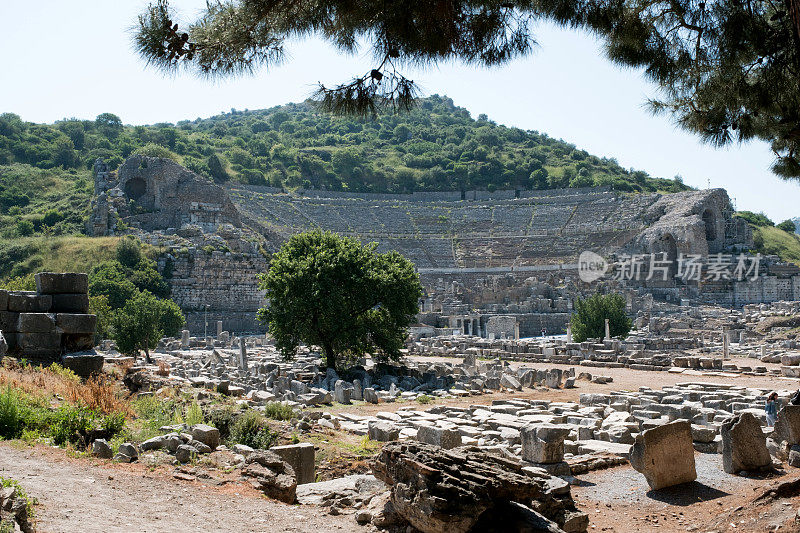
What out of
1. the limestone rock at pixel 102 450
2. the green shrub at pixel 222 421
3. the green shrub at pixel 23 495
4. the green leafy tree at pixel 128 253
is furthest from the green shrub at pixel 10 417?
the green leafy tree at pixel 128 253

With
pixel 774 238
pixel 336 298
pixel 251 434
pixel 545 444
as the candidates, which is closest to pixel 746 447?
pixel 545 444

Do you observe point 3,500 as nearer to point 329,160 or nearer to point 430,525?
point 430,525

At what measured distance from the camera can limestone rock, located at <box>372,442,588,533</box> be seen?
5414mm

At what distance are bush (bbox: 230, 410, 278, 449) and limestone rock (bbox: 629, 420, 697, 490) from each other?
496cm

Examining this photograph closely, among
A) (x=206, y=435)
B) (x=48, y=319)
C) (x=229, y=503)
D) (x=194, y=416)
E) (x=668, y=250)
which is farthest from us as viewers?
(x=668, y=250)

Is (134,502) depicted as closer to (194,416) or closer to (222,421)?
(194,416)

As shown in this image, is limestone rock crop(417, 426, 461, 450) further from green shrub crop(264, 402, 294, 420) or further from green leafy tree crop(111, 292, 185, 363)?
green leafy tree crop(111, 292, 185, 363)

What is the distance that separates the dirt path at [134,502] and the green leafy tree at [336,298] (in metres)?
13.8

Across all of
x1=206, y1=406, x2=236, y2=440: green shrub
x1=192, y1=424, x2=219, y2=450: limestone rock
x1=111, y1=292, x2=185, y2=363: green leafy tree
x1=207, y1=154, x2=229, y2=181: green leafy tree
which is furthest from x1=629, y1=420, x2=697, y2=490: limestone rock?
x1=207, y1=154, x2=229, y2=181: green leafy tree

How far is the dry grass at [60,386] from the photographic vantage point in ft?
27.2

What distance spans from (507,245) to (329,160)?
122 feet

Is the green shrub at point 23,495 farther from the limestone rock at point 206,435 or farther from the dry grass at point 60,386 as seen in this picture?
the limestone rock at point 206,435

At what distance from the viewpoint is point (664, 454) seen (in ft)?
26.7

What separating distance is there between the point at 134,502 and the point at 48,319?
23.9ft
